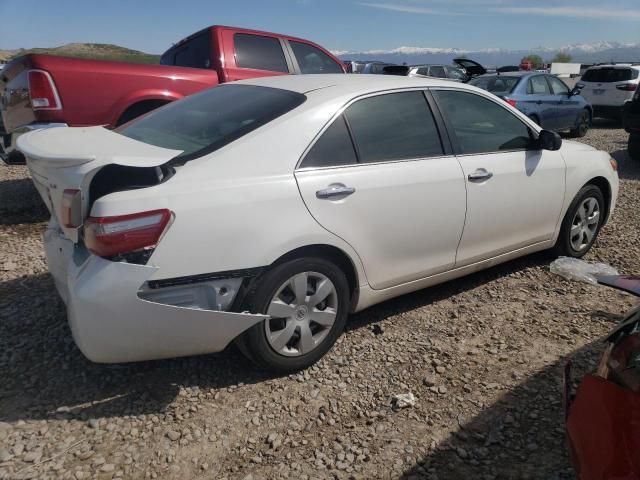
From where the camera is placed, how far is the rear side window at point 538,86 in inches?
409

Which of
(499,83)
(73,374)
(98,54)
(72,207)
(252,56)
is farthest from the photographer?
(98,54)

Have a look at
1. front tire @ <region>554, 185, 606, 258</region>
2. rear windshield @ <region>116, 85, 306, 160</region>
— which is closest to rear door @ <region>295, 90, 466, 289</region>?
rear windshield @ <region>116, 85, 306, 160</region>

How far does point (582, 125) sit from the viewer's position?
11758 millimetres

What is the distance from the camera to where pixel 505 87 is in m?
10.3

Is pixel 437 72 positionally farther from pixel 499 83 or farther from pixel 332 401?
pixel 332 401

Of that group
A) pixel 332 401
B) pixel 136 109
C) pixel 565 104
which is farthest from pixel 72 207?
pixel 565 104

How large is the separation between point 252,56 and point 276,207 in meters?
4.80

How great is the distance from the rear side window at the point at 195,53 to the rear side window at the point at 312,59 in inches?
47.3

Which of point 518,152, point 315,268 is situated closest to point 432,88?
point 518,152

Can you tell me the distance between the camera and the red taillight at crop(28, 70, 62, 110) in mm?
4758

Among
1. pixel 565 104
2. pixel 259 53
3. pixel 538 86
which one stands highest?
pixel 259 53

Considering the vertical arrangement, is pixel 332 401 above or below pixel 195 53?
below

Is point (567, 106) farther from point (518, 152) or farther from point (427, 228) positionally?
point (427, 228)

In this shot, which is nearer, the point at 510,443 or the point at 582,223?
the point at 510,443
